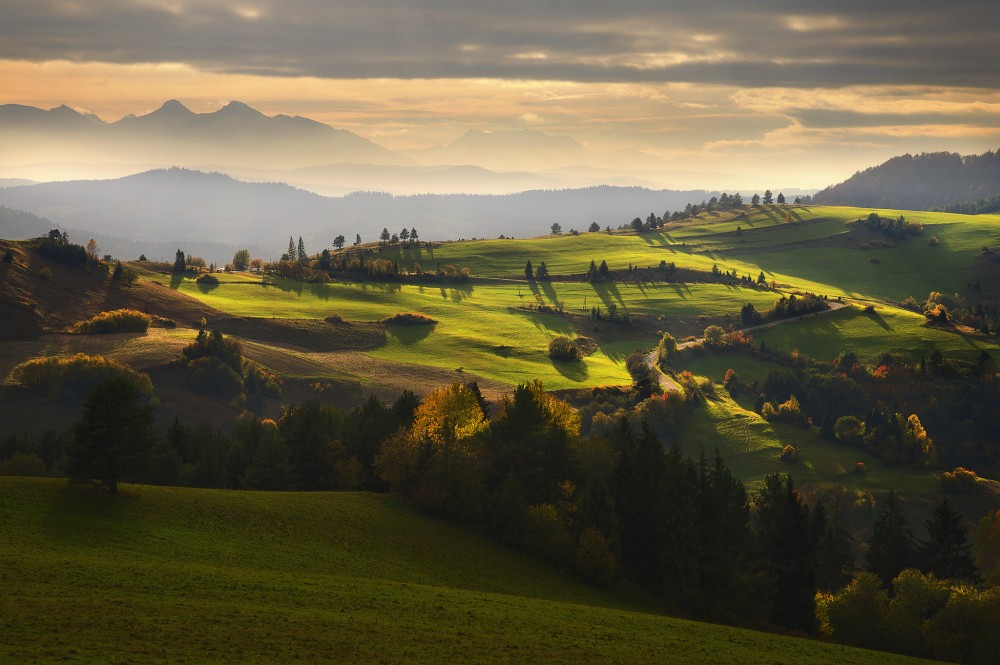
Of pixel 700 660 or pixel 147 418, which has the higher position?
pixel 147 418

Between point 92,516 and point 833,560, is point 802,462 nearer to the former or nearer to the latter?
point 833,560

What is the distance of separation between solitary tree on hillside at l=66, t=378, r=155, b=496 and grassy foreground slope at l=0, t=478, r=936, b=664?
207cm

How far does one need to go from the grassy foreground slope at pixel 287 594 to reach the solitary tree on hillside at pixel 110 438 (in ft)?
6.79

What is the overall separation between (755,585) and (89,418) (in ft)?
213

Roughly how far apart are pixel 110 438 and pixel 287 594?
93.4 feet

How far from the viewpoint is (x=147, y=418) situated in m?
73.6

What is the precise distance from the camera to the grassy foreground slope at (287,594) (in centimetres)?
3891

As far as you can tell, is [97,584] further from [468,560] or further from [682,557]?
[682,557]

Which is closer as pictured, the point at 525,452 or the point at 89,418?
the point at 89,418

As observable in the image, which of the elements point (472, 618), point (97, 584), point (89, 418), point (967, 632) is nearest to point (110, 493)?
point (89, 418)

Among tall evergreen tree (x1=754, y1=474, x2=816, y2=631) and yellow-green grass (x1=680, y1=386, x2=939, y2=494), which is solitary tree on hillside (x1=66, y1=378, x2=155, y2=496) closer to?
tall evergreen tree (x1=754, y1=474, x2=816, y2=631)

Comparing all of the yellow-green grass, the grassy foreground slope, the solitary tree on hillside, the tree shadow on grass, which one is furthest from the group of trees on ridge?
the yellow-green grass

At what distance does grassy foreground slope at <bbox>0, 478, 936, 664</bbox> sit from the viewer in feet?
128

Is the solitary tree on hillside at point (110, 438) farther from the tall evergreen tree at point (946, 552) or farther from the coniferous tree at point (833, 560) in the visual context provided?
the tall evergreen tree at point (946, 552)
